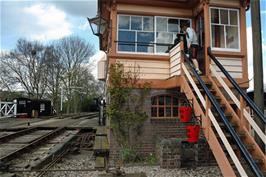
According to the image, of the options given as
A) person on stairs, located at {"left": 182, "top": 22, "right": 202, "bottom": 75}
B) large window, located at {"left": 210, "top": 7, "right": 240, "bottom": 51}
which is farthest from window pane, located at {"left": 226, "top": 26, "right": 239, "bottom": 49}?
person on stairs, located at {"left": 182, "top": 22, "right": 202, "bottom": 75}

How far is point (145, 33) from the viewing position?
10492 millimetres

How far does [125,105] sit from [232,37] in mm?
4170

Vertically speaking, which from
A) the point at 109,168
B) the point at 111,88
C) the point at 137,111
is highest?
the point at 111,88

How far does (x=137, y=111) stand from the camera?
32.0ft

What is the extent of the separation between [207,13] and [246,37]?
163 cm

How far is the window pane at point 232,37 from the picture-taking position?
10050mm

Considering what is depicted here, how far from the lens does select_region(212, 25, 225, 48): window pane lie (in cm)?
1009

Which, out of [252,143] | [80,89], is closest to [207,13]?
[252,143]

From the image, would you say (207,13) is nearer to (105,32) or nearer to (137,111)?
(137,111)

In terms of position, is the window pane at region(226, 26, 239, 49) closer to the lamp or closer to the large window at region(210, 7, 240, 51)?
the large window at region(210, 7, 240, 51)

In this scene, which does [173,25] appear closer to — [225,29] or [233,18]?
[225,29]

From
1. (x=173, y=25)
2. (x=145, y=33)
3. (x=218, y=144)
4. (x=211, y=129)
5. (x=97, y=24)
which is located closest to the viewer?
(x=218, y=144)

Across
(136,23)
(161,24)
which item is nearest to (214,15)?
(161,24)

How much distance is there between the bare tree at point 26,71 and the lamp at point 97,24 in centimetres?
3542
